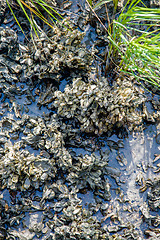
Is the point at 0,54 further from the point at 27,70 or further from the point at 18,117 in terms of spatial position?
the point at 18,117

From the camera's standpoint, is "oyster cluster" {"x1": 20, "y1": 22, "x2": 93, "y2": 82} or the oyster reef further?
"oyster cluster" {"x1": 20, "y1": 22, "x2": 93, "y2": 82}

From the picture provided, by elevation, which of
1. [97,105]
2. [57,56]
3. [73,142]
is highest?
[57,56]

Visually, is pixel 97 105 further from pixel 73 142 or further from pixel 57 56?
pixel 57 56

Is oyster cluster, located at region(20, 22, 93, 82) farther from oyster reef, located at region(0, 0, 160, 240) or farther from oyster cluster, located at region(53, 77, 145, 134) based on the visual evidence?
oyster cluster, located at region(53, 77, 145, 134)

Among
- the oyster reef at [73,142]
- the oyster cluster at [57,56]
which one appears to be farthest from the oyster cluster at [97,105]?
the oyster cluster at [57,56]

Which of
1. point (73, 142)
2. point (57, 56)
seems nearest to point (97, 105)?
point (73, 142)

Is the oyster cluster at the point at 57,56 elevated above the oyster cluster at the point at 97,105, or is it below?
above

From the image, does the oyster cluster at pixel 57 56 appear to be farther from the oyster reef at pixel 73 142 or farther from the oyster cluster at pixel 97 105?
the oyster cluster at pixel 97 105

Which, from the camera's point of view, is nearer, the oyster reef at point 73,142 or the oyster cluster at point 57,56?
the oyster reef at point 73,142

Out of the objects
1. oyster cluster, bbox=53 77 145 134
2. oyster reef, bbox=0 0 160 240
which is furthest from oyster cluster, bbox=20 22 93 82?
oyster cluster, bbox=53 77 145 134
